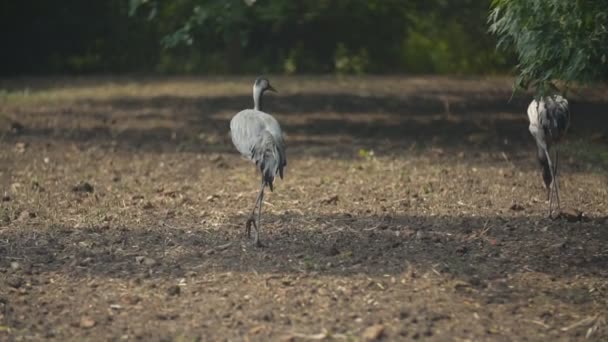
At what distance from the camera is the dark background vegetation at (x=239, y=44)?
24047mm

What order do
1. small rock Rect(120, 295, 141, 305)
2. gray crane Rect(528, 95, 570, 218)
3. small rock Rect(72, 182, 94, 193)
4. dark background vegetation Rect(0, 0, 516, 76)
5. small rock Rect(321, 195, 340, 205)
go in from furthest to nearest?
1. dark background vegetation Rect(0, 0, 516, 76)
2. small rock Rect(72, 182, 94, 193)
3. small rock Rect(321, 195, 340, 205)
4. gray crane Rect(528, 95, 570, 218)
5. small rock Rect(120, 295, 141, 305)

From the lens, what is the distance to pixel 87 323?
559cm

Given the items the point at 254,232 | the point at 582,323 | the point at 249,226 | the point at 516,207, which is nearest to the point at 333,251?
the point at 249,226

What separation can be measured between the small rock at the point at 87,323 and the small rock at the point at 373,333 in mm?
1439

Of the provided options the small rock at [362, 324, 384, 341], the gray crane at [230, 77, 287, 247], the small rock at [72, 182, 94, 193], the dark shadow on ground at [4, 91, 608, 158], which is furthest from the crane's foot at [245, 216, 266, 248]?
the dark shadow on ground at [4, 91, 608, 158]

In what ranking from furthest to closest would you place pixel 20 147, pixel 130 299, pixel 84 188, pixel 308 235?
1. pixel 20 147
2. pixel 84 188
3. pixel 308 235
4. pixel 130 299

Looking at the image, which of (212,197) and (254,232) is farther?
(212,197)

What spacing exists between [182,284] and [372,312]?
1249mm

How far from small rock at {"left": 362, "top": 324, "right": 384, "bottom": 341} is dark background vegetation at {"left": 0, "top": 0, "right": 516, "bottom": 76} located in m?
18.7

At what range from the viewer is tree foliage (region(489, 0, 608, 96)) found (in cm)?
664

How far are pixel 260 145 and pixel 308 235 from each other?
29.2 inches

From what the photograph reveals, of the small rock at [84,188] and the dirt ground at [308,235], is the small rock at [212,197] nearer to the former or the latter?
the dirt ground at [308,235]

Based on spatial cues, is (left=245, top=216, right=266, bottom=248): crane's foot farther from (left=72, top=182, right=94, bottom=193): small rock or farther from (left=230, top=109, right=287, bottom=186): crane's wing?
(left=72, top=182, right=94, bottom=193): small rock

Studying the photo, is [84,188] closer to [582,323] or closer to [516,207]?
[516,207]
